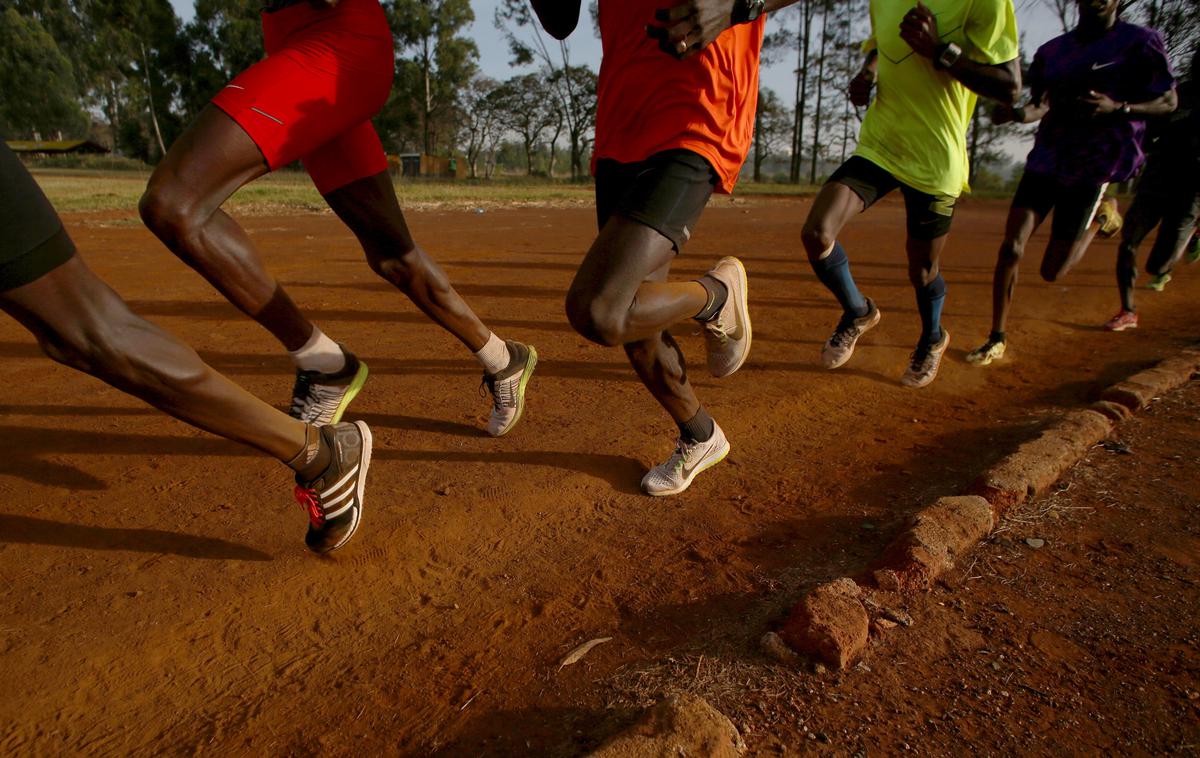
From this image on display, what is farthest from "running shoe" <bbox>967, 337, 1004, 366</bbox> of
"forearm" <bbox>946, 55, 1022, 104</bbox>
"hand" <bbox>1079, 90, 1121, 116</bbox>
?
"forearm" <bbox>946, 55, 1022, 104</bbox>

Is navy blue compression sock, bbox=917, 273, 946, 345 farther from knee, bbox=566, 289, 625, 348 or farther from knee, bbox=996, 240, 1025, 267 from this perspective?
knee, bbox=566, 289, 625, 348

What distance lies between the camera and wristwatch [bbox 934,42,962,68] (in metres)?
3.44

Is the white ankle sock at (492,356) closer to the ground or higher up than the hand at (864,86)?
closer to the ground

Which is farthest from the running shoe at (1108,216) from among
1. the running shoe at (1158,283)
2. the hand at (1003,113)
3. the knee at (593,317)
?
the knee at (593,317)

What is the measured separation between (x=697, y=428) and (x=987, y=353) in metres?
2.69

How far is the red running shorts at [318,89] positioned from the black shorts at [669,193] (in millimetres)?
1041

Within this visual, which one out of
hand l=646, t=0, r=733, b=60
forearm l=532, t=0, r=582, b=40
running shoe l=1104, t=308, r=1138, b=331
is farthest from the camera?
running shoe l=1104, t=308, r=1138, b=331

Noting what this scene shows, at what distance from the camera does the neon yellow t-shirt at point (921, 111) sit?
11.9 ft

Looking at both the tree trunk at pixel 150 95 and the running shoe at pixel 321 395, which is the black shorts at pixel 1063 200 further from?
the tree trunk at pixel 150 95

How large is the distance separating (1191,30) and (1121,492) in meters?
22.8

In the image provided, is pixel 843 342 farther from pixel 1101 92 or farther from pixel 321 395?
pixel 321 395

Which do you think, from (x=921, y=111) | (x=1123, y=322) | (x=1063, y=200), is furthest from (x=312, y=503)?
(x=1123, y=322)

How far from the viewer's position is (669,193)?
2137 mm

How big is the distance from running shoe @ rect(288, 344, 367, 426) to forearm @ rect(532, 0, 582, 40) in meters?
1.51
